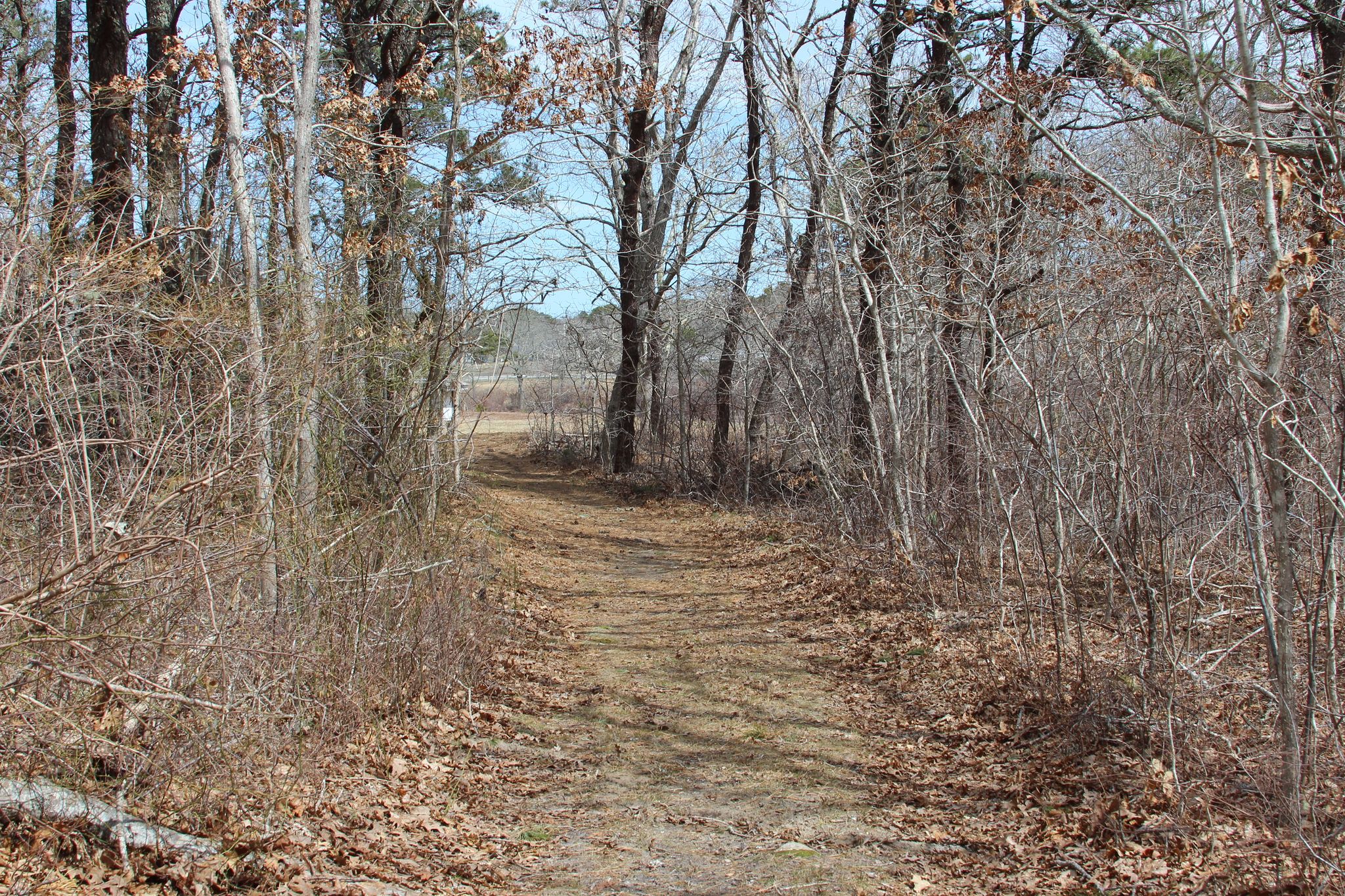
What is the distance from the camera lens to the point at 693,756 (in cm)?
612

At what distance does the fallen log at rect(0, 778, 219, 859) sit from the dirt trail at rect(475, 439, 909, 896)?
4.81ft

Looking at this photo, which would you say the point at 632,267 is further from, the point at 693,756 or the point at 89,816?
the point at 89,816

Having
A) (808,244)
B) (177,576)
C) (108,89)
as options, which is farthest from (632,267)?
(177,576)

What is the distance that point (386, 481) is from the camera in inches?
275

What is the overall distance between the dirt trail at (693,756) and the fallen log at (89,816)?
1.47m

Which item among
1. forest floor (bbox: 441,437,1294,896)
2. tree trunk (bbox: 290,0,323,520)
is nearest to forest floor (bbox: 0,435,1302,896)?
forest floor (bbox: 441,437,1294,896)

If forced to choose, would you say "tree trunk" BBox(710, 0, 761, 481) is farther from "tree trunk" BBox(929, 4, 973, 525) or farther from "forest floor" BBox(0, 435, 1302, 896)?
"forest floor" BBox(0, 435, 1302, 896)

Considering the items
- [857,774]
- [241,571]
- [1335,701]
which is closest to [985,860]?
[857,774]

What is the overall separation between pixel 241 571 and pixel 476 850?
5.78 ft

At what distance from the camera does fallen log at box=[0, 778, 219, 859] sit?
3.66 metres

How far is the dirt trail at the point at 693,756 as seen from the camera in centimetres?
452

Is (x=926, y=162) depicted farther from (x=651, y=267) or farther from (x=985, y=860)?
(x=651, y=267)

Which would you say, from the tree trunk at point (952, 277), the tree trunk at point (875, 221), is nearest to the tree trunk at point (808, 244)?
the tree trunk at point (875, 221)

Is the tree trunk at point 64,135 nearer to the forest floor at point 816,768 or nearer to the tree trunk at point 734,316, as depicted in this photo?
the forest floor at point 816,768
